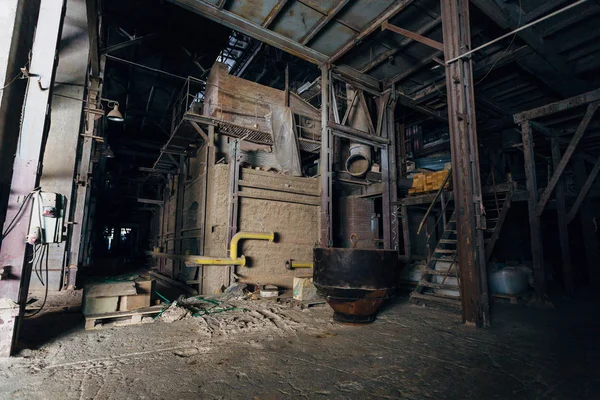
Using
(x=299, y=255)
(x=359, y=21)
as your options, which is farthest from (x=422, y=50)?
(x=299, y=255)

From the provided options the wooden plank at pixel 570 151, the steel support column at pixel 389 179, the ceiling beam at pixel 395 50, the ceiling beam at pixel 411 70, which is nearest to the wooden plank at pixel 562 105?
the wooden plank at pixel 570 151

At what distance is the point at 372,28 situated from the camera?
7688mm

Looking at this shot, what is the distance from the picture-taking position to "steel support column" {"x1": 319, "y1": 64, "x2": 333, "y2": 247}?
27.4ft

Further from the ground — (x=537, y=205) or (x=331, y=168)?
(x=331, y=168)

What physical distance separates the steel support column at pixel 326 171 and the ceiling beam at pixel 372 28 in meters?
0.53

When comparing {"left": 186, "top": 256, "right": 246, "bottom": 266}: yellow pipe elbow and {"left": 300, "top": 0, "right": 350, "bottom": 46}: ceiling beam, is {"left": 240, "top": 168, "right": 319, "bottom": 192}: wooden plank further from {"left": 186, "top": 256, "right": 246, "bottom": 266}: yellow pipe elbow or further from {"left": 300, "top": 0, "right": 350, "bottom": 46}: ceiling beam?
{"left": 300, "top": 0, "right": 350, "bottom": 46}: ceiling beam

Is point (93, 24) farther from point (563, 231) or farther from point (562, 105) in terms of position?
point (563, 231)

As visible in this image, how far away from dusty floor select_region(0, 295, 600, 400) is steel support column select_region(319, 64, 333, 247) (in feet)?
10.6

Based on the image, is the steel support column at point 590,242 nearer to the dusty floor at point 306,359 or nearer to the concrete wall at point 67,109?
the dusty floor at point 306,359

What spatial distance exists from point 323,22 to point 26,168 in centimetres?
723

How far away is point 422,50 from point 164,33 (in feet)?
32.2

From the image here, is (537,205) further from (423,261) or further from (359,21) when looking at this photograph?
(359,21)

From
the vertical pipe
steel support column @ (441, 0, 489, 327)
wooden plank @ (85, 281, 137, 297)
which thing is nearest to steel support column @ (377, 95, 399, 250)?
the vertical pipe

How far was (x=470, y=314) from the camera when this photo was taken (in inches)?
196
